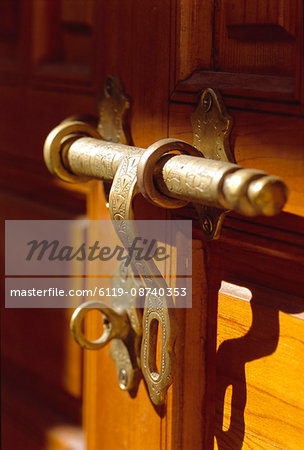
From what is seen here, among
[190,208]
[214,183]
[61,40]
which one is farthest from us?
[61,40]

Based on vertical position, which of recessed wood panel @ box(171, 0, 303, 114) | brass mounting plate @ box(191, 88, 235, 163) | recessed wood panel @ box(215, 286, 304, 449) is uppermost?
recessed wood panel @ box(171, 0, 303, 114)

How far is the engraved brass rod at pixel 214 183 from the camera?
360 mm

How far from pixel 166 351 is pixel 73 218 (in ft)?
0.72

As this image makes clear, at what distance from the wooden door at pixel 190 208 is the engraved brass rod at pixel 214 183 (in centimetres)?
5

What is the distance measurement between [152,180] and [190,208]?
0.26ft

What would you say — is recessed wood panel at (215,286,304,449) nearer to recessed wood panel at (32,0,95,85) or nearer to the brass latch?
the brass latch

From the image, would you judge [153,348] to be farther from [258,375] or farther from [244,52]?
[244,52]

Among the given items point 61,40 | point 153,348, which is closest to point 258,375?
point 153,348

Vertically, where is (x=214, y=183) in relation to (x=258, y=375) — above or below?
above

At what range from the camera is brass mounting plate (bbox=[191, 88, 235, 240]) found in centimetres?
46

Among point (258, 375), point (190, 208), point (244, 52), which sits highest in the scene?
point (244, 52)

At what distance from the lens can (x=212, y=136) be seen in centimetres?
46

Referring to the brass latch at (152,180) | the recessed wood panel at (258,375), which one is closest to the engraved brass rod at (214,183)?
the brass latch at (152,180)

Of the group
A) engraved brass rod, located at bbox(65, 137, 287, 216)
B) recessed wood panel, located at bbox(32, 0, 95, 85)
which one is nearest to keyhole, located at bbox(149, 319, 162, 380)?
engraved brass rod, located at bbox(65, 137, 287, 216)
